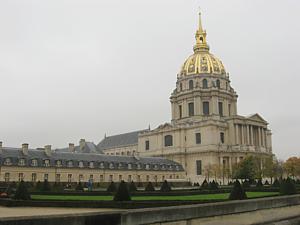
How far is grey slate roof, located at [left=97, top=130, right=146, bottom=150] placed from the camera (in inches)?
3903

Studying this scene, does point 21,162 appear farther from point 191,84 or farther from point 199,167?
point 191,84

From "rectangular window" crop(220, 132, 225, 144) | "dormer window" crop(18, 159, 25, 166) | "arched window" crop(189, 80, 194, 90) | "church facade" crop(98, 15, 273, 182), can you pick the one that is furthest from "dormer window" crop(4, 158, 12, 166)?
"arched window" crop(189, 80, 194, 90)

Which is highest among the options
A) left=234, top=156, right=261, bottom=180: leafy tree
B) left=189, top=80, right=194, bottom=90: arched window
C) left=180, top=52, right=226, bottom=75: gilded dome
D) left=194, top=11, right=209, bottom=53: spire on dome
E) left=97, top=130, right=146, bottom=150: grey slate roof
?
left=194, top=11, right=209, bottom=53: spire on dome

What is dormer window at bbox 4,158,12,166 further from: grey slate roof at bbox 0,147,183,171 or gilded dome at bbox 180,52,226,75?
gilded dome at bbox 180,52,226,75

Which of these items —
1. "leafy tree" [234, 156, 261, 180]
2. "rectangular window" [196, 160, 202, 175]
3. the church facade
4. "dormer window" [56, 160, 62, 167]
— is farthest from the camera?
"rectangular window" [196, 160, 202, 175]

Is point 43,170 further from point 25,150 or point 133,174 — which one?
point 133,174

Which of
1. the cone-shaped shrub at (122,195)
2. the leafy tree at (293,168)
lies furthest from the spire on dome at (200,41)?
the cone-shaped shrub at (122,195)

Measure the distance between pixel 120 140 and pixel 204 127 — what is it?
109ft

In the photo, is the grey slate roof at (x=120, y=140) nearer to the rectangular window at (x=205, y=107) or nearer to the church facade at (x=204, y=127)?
the church facade at (x=204, y=127)

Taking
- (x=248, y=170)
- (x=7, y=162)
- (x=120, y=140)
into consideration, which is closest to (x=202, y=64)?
(x=120, y=140)

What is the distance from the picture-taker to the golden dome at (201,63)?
280 ft

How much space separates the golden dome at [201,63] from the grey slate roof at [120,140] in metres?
19.7

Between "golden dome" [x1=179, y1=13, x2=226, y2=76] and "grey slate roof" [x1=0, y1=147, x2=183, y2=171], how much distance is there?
21.9 m

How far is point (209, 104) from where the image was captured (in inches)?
3285
